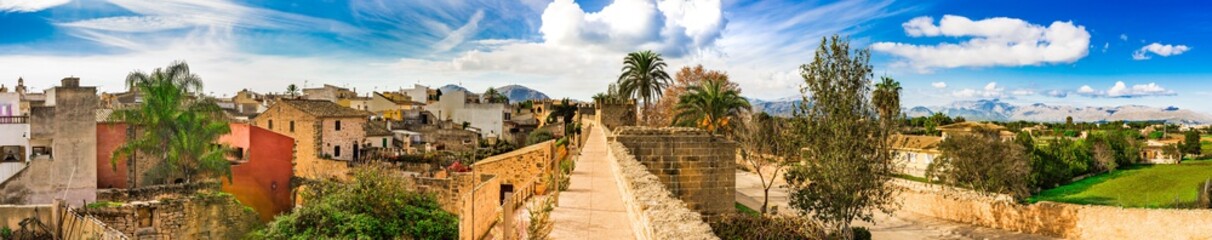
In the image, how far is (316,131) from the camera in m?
32.2

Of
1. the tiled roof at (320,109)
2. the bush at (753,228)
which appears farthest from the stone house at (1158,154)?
the tiled roof at (320,109)

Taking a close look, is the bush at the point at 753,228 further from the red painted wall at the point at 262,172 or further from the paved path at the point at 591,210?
the red painted wall at the point at 262,172

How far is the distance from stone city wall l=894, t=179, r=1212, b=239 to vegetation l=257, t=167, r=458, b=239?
20.6 meters

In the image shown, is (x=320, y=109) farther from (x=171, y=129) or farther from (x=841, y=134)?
(x=841, y=134)

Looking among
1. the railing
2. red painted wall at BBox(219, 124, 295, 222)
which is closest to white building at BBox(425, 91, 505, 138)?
red painted wall at BBox(219, 124, 295, 222)

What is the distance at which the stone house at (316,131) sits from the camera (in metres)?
30.9

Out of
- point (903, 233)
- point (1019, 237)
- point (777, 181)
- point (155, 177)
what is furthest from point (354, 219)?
point (777, 181)

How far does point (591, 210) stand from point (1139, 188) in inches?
1534

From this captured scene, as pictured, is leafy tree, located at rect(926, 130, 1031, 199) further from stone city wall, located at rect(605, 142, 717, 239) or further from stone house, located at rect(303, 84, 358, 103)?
stone house, located at rect(303, 84, 358, 103)

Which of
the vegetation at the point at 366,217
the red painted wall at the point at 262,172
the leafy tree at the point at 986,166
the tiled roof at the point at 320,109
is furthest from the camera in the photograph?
the tiled roof at the point at 320,109

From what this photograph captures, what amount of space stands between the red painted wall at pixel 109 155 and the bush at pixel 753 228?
22.6 m

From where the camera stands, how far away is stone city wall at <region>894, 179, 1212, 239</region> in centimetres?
2202

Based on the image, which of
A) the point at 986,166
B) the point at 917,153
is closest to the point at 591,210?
the point at 986,166

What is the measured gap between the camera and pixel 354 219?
14664 millimetres
